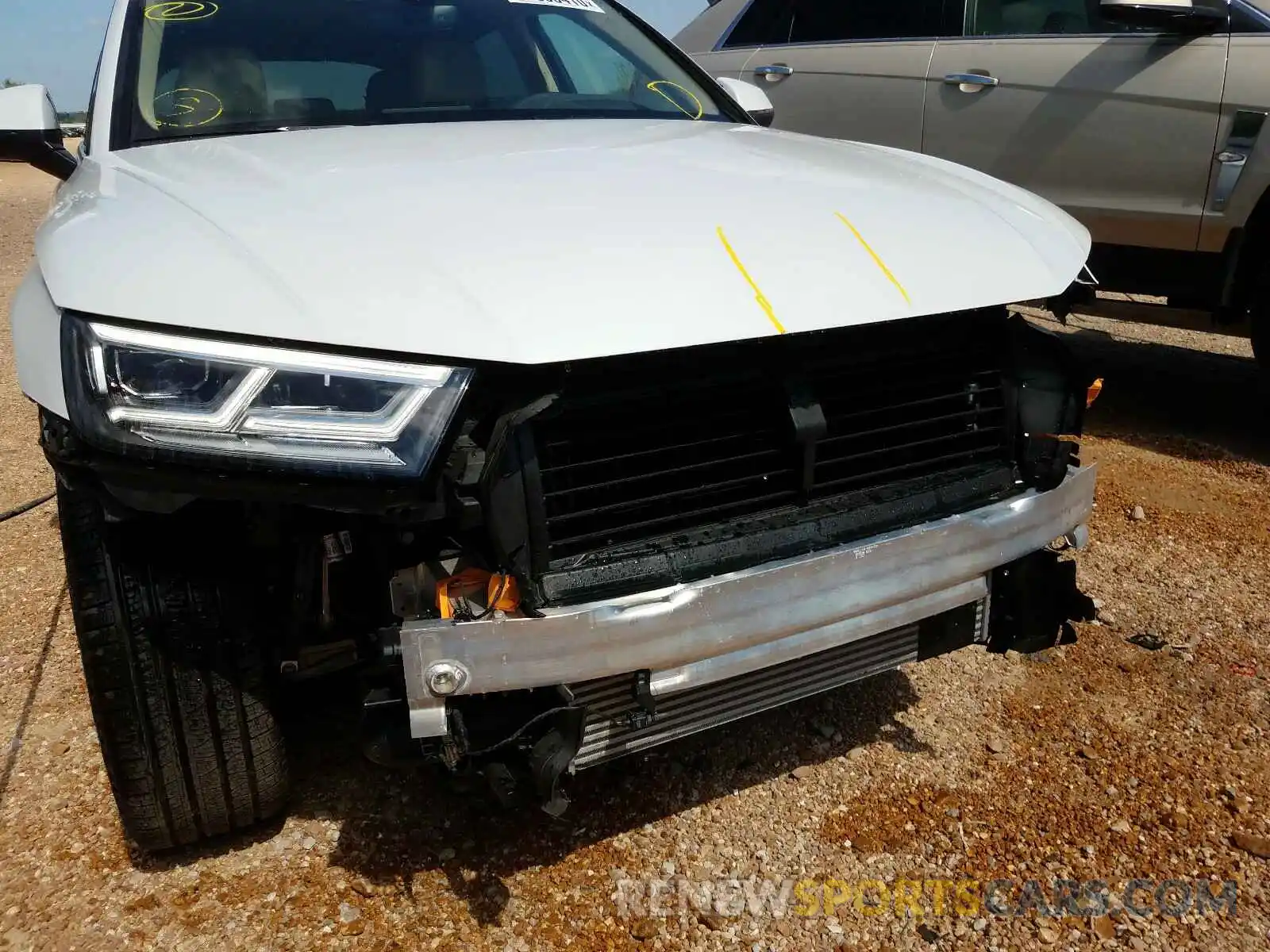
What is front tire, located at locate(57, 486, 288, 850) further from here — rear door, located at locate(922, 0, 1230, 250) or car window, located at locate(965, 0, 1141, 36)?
car window, located at locate(965, 0, 1141, 36)

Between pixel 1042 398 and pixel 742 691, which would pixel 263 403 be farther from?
pixel 1042 398

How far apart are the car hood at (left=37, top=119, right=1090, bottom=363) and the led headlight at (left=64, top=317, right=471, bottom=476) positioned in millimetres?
37

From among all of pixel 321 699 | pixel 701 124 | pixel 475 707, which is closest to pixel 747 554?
pixel 475 707

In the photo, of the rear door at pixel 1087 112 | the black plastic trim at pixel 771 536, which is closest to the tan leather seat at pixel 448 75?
the black plastic trim at pixel 771 536

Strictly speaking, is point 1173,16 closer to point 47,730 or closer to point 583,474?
point 583,474

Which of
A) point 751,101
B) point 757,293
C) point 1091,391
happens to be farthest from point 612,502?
point 751,101

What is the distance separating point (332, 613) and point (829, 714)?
1.27 metres

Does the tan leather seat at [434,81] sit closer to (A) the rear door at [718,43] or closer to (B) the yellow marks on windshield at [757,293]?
(B) the yellow marks on windshield at [757,293]

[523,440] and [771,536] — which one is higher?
[523,440]

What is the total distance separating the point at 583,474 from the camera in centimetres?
158

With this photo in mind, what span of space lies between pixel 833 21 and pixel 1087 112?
4.55 feet

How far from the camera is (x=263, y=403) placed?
4.53ft

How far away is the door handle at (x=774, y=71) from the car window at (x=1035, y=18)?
0.86m

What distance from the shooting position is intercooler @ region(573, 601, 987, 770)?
1.65m
